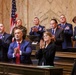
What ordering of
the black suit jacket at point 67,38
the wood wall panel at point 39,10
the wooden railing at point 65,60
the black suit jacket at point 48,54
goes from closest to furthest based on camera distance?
1. the black suit jacket at point 48,54
2. the wooden railing at point 65,60
3. the black suit jacket at point 67,38
4. the wood wall panel at point 39,10

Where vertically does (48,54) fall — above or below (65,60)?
above

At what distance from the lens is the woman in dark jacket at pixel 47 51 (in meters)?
6.47

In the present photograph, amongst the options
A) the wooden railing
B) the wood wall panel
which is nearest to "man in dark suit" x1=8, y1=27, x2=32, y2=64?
the wooden railing

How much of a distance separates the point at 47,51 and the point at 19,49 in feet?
2.04

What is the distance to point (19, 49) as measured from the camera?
263 inches

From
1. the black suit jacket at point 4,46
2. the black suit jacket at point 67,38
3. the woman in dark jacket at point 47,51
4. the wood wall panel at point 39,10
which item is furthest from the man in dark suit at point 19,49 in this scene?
the wood wall panel at point 39,10

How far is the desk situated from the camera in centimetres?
594

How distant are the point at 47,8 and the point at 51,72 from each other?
6.92m

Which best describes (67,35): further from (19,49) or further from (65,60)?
(19,49)

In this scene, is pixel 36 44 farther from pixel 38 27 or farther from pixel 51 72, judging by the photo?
pixel 51 72

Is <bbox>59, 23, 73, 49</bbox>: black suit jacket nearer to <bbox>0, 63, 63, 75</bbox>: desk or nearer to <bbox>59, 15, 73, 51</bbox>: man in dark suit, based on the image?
<bbox>59, 15, 73, 51</bbox>: man in dark suit

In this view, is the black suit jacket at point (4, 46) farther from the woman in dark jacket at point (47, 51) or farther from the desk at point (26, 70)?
the woman in dark jacket at point (47, 51)

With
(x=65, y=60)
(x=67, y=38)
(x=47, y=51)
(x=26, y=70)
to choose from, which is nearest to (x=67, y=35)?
(x=67, y=38)

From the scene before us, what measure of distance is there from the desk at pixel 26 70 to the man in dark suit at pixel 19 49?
27 cm
